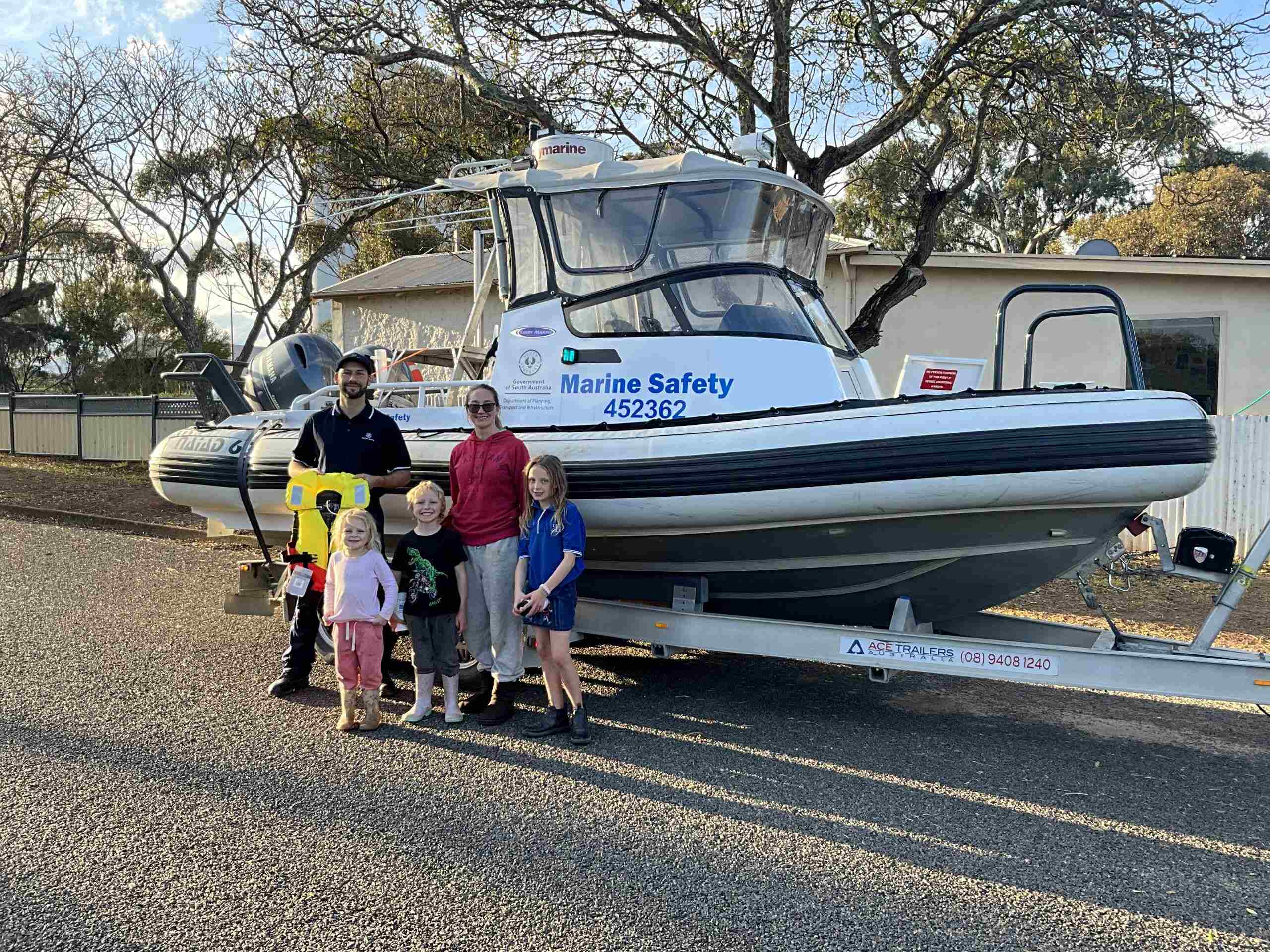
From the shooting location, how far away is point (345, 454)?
188 inches

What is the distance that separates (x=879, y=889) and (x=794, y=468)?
1.69 meters

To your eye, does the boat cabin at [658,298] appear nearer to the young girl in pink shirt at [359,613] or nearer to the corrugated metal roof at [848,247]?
the young girl in pink shirt at [359,613]

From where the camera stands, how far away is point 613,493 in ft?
14.7

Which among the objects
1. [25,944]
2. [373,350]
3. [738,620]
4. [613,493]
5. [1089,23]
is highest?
[1089,23]

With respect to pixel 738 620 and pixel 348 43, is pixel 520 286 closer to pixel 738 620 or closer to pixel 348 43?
pixel 738 620

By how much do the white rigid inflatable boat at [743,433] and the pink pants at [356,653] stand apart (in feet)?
3.27

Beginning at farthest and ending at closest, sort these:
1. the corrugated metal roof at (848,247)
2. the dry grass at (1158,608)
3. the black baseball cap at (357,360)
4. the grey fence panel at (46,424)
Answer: the grey fence panel at (46,424), the corrugated metal roof at (848,247), the dry grass at (1158,608), the black baseball cap at (357,360)

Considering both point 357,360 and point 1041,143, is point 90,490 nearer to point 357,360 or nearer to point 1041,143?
point 357,360

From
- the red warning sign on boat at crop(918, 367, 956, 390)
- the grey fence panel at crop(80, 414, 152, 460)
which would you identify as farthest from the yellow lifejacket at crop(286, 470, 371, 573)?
the grey fence panel at crop(80, 414, 152, 460)

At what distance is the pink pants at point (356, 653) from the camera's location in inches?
173

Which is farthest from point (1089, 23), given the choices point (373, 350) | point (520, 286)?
point (373, 350)

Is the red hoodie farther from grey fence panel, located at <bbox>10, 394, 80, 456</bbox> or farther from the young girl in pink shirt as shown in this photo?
grey fence panel, located at <bbox>10, 394, 80, 456</bbox>

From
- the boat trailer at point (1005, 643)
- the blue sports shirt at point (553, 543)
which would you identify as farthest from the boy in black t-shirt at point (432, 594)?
the boat trailer at point (1005, 643)

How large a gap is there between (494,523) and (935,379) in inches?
83.8
